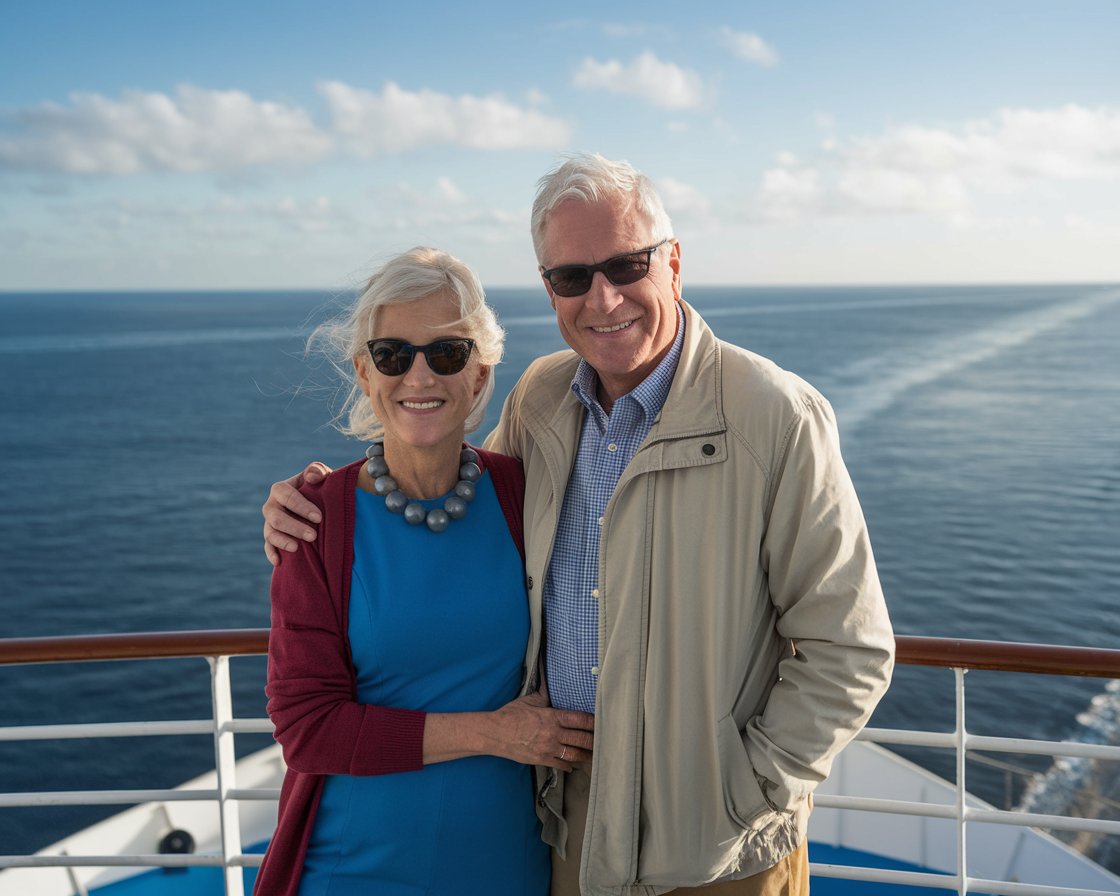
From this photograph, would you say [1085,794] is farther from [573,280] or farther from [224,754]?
[573,280]

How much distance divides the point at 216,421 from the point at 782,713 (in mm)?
47329

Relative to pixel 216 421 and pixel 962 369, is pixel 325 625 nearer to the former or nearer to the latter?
pixel 216 421

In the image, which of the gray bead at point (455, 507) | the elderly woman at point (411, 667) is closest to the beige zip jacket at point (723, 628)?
the elderly woman at point (411, 667)

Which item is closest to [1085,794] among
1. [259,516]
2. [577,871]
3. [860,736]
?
[860,736]

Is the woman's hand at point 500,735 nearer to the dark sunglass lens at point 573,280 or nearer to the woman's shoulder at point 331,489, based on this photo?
the woman's shoulder at point 331,489

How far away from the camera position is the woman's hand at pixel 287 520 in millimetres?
1604

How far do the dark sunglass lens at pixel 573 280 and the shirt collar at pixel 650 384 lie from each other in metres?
0.17

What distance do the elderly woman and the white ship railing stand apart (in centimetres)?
37

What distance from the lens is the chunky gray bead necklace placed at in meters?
1.65

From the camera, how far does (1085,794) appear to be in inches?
595

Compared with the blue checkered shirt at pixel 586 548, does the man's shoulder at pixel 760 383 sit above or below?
above

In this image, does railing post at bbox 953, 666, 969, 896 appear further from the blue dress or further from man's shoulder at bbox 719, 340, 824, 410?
the blue dress

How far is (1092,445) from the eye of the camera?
40500 millimetres

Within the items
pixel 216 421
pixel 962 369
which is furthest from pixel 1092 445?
pixel 216 421
